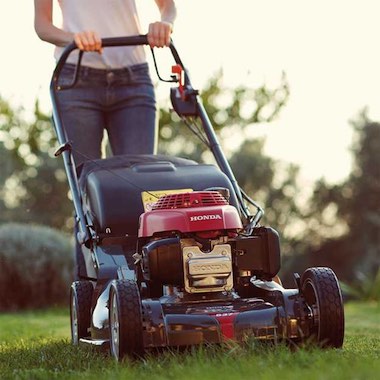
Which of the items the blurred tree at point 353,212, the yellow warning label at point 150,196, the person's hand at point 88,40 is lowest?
the blurred tree at point 353,212

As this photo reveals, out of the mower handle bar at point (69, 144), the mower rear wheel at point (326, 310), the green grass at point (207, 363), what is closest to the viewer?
the green grass at point (207, 363)

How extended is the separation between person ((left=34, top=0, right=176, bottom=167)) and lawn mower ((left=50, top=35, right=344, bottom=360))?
54 centimetres

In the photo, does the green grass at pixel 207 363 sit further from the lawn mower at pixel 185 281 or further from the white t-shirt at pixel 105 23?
the white t-shirt at pixel 105 23

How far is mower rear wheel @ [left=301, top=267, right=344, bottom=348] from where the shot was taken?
3621 millimetres

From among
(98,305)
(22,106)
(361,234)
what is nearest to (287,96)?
(361,234)

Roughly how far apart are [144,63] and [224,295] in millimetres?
1565

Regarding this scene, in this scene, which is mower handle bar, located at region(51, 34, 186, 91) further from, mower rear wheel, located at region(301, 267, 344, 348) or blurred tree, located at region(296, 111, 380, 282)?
blurred tree, located at region(296, 111, 380, 282)

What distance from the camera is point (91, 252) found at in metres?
4.38

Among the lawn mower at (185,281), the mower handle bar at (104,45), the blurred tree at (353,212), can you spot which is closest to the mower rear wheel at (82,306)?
the lawn mower at (185,281)

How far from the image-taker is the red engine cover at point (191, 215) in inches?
148

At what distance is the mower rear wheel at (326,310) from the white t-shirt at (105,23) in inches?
67.8

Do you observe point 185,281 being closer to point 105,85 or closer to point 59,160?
point 105,85

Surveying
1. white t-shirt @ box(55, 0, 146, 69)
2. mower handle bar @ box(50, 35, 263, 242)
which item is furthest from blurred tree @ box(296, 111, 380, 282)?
white t-shirt @ box(55, 0, 146, 69)

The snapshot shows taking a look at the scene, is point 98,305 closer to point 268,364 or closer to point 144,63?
point 268,364
